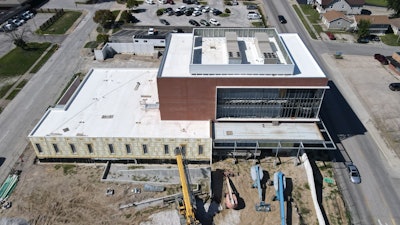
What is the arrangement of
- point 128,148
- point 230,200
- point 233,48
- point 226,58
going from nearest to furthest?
point 230,200 < point 128,148 < point 233,48 < point 226,58

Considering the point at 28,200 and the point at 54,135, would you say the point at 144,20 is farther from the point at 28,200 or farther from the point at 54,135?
the point at 28,200

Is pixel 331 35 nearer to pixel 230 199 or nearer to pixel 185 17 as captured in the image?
pixel 185 17

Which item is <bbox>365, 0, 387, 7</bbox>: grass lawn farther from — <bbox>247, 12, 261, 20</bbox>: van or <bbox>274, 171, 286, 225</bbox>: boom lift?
<bbox>274, 171, 286, 225</bbox>: boom lift

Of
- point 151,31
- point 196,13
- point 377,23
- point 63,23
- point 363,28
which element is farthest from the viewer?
point 196,13

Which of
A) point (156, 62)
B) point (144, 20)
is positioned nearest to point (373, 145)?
point (156, 62)

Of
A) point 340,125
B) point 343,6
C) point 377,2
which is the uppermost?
point 343,6

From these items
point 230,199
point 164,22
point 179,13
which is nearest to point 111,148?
point 230,199
